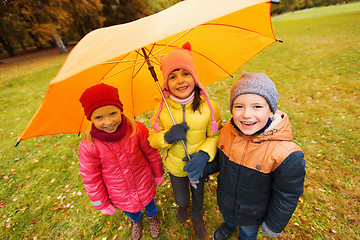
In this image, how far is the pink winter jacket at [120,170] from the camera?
74.7 inches

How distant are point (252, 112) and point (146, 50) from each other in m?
1.40

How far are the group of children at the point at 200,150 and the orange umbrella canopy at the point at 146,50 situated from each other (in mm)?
256

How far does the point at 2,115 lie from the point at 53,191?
6.29 m

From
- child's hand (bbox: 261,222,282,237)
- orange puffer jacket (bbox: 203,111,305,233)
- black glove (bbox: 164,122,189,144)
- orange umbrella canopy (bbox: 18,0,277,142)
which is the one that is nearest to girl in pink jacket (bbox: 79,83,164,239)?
orange umbrella canopy (bbox: 18,0,277,142)

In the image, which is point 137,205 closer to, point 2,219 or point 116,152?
point 116,152

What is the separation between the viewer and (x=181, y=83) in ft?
5.40

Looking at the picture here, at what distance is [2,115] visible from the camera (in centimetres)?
727

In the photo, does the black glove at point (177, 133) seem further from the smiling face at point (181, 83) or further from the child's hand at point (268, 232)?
the child's hand at point (268, 232)

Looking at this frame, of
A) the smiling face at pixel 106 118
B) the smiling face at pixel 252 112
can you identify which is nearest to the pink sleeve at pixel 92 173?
the smiling face at pixel 106 118

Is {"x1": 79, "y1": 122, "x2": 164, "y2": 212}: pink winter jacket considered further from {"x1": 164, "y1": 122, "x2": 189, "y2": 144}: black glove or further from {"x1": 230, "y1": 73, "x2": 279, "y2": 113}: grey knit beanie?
{"x1": 230, "y1": 73, "x2": 279, "y2": 113}: grey knit beanie

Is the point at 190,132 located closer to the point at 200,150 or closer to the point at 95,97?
the point at 200,150

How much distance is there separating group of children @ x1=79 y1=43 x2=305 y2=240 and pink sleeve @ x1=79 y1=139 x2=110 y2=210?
10mm

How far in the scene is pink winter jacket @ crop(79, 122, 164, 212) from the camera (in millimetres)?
1898

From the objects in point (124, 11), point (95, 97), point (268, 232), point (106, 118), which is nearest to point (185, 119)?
point (106, 118)
